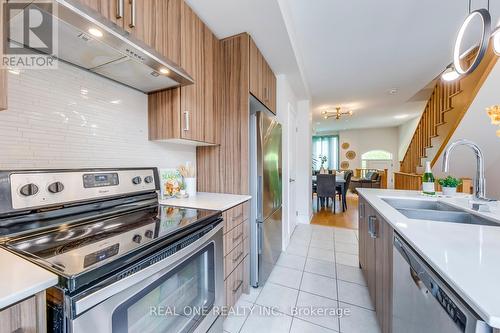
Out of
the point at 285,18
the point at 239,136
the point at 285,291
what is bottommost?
the point at 285,291

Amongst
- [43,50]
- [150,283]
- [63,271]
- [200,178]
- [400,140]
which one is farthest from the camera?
[400,140]

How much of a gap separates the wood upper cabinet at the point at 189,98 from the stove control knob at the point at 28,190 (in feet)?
2.43

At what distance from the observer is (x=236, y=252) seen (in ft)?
4.94

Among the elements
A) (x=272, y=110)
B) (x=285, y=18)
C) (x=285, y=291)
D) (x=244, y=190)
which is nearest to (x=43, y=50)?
(x=244, y=190)

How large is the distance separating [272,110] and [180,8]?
52.5 inches

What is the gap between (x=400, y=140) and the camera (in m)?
7.66

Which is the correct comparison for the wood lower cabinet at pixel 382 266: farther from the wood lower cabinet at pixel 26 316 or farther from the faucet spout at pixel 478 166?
the wood lower cabinet at pixel 26 316

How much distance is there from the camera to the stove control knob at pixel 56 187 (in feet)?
2.97

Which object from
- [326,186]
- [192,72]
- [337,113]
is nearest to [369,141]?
[337,113]

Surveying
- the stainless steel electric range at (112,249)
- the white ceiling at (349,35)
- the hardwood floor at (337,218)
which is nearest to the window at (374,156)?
the hardwood floor at (337,218)

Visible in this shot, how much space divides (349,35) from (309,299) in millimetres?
2649

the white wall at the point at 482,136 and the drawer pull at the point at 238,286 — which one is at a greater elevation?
the white wall at the point at 482,136

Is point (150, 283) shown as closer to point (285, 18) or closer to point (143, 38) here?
point (143, 38)

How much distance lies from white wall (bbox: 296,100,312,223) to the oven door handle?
3.06 m
